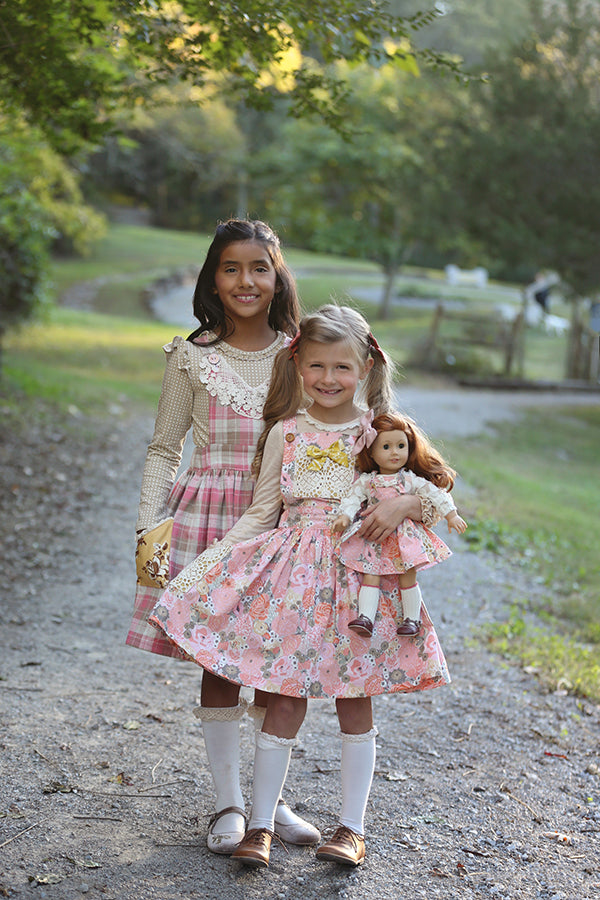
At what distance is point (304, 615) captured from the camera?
270cm

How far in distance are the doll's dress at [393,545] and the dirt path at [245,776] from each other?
898 millimetres

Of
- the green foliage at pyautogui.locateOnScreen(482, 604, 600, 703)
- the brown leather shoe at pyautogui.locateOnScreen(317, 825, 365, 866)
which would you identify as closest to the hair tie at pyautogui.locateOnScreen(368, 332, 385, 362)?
the brown leather shoe at pyautogui.locateOnScreen(317, 825, 365, 866)

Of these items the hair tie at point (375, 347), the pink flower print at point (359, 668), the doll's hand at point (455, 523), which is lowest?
the pink flower print at point (359, 668)

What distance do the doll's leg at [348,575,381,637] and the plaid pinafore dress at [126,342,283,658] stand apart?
1.58 feet

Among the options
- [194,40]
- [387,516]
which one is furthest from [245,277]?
[194,40]

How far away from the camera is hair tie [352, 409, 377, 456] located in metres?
2.79

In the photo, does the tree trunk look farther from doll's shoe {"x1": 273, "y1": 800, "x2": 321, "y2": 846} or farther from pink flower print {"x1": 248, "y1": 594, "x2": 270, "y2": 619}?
pink flower print {"x1": 248, "y1": 594, "x2": 270, "y2": 619}

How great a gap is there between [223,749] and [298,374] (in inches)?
45.4

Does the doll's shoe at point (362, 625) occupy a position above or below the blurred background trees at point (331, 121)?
below

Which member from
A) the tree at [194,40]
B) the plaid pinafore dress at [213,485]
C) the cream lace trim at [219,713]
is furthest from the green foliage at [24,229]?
the cream lace trim at [219,713]

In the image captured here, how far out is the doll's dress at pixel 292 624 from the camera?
2686 millimetres

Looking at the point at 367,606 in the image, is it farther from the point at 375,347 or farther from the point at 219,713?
the point at 375,347

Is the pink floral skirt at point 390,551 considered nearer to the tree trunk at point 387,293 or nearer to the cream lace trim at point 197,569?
the cream lace trim at point 197,569

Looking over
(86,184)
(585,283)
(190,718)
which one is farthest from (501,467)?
(86,184)
